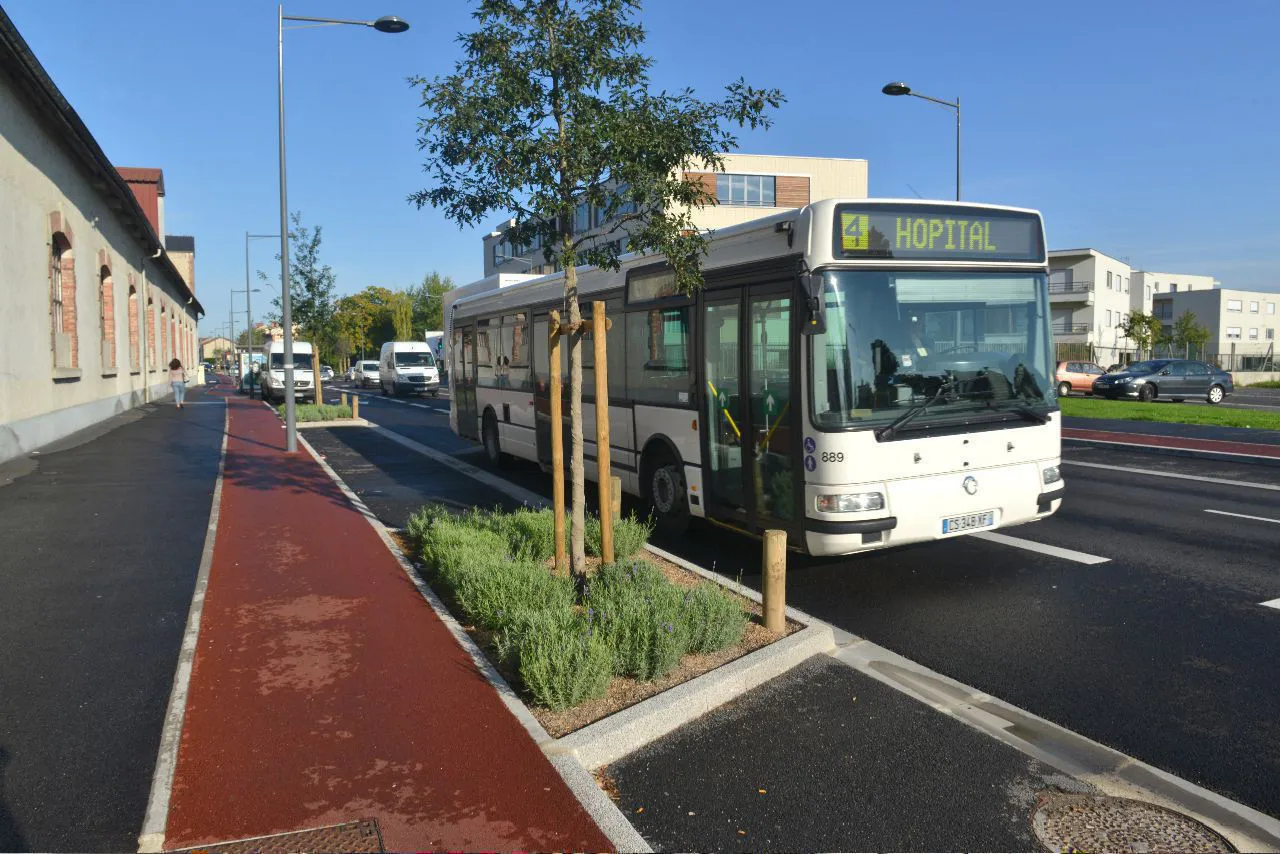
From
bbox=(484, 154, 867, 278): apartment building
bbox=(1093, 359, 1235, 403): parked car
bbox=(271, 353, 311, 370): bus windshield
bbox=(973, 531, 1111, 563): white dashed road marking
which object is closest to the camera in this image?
bbox=(973, 531, 1111, 563): white dashed road marking

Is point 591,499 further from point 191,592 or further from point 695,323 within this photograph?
point 191,592

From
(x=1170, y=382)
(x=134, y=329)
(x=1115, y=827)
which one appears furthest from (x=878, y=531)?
(x=1170, y=382)

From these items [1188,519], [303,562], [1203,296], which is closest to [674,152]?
[303,562]

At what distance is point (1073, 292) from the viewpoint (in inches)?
2623

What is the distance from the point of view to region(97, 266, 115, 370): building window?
75.5 feet

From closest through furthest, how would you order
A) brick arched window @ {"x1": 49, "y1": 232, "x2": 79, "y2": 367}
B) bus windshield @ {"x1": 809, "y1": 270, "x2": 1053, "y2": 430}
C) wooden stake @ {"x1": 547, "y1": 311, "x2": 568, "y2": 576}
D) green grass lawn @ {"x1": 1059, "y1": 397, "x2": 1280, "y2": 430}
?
wooden stake @ {"x1": 547, "y1": 311, "x2": 568, "y2": 576}
bus windshield @ {"x1": 809, "y1": 270, "x2": 1053, "y2": 430}
brick arched window @ {"x1": 49, "y1": 232, "x2": 79, "y2": 367}
green grass lawn @ {"x1": 1059, "y1": 397, "x2": 1280, "y2": 430}

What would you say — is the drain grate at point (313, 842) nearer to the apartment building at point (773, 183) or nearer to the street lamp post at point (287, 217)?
the street lamp post at point (287, 217)

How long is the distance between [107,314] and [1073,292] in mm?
63339

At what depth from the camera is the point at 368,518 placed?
9.86m

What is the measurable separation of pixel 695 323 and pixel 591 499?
130 inches

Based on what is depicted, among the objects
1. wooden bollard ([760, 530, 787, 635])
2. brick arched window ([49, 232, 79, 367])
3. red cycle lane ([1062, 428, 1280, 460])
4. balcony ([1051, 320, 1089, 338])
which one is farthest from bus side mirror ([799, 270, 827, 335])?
balcony ([1051, 320, 1089, 338])

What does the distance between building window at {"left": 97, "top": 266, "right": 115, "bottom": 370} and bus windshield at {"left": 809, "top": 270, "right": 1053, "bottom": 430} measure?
22.0 m

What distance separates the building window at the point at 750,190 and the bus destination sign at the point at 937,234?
5383 centimetres

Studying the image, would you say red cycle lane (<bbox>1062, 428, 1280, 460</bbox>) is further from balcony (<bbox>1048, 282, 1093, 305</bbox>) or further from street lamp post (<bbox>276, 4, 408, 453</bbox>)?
balcony (<bbox>1048, 282, 1093, 305</bbox>)
